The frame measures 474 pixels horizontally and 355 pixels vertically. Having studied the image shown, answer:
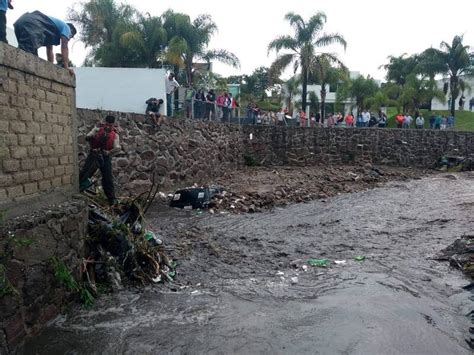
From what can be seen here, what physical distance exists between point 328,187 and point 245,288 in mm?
10120

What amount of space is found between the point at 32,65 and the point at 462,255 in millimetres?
7005

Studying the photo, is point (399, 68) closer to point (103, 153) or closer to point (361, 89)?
point (361, 89)

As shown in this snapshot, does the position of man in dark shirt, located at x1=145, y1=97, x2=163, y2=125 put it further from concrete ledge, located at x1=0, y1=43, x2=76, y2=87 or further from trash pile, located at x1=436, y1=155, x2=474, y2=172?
trash pile, located at x1=436, y1=155, x2=474, y2=172

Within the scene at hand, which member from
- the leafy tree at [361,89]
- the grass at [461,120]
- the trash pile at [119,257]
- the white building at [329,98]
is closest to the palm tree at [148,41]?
the white building at [329,98]

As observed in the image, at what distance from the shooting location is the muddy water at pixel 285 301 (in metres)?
4.61

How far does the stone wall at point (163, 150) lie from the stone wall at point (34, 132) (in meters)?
3.44

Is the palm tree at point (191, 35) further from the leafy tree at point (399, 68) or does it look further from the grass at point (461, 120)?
the leafy tree at point (399, 68)

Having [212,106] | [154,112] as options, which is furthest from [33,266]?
[212,106]

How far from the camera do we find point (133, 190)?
11.2 m

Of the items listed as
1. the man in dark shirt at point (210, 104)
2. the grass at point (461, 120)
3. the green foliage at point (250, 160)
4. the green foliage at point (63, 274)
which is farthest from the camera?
the grass at point (461, 120)

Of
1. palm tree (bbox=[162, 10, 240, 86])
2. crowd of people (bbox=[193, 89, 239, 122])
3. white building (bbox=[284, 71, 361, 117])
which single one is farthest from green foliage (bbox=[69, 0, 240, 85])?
white building (bbox=[284, 71, 361, 117])

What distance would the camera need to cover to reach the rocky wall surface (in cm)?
Result: 406

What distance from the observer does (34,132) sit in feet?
16.1

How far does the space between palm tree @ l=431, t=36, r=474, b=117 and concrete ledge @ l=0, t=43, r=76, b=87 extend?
99.9 feet
